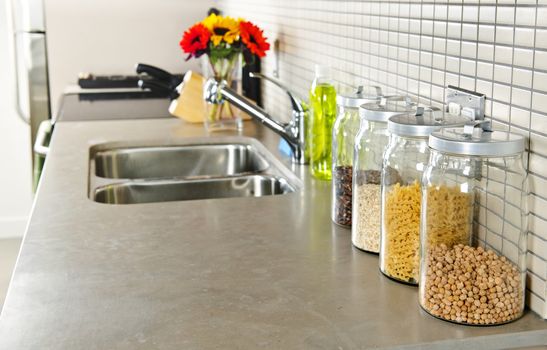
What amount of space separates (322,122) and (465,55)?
2.49ft

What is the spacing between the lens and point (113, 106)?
10.7 ft

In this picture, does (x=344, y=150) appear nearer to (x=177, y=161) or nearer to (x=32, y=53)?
(x=177, y=161)

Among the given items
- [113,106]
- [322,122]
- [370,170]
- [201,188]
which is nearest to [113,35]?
[113,106]

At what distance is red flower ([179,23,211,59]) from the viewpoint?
2582 mm

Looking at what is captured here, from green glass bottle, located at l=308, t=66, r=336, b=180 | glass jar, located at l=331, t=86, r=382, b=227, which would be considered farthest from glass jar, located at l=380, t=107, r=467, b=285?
green glass bottle, located at l=308, t=66, r=336, b=180

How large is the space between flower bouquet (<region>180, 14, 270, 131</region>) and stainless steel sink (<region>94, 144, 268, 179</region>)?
0.18m

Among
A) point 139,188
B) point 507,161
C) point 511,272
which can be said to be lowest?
point 139,188

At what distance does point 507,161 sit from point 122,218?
2.77 ft

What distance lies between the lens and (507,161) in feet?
3.43

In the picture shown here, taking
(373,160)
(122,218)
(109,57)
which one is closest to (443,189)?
(373,160)

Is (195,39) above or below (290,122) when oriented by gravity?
above

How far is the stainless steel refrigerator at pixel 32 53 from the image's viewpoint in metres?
4.51

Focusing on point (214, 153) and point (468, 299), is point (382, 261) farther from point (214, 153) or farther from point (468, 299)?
point (214, 153)

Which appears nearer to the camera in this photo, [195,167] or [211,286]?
[211,286]
